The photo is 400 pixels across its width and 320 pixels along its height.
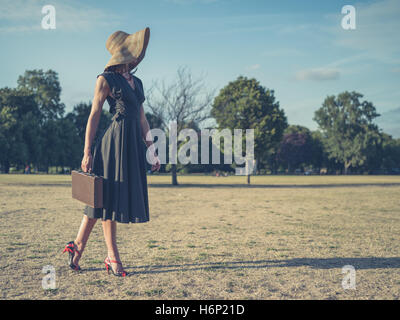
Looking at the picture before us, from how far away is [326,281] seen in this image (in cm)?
386

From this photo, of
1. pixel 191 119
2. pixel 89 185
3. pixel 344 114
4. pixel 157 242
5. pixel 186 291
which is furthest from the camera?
pixel 344 114

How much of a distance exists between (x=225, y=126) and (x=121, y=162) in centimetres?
2650

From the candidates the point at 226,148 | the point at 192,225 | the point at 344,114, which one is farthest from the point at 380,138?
the point at 192,225

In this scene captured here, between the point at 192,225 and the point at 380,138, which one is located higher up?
the point at 380,138

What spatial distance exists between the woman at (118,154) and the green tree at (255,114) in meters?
25.2

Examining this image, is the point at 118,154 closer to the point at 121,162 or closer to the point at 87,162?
the point at 121,162

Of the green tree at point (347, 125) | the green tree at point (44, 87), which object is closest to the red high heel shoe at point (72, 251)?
the green tree at point (44, 87)

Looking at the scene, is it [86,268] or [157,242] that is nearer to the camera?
[86,268]

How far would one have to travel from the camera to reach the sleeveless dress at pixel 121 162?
12.8 ft

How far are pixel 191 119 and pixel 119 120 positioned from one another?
24494 mm

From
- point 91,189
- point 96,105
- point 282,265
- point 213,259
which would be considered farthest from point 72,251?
point 282,265

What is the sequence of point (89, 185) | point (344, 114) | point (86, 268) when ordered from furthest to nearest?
point (344, 114) → point (86, 268) → point (89, 185)

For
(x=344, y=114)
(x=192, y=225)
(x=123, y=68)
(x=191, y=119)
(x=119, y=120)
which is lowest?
(x=192, y=225)
